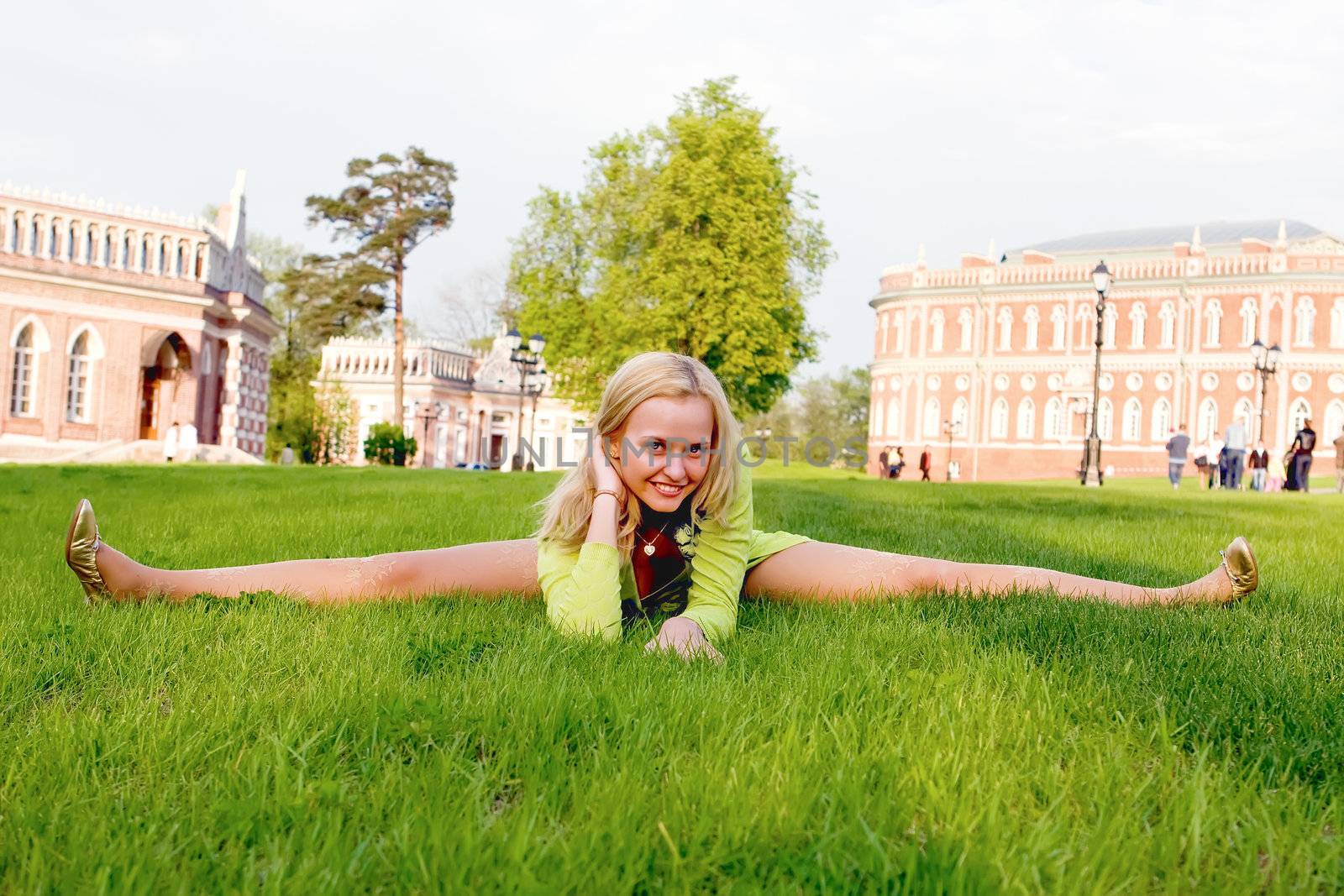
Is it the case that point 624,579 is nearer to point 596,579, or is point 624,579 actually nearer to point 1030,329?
point 596,579

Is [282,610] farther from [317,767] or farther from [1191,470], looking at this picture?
[1191,470]

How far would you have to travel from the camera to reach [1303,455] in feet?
82.0

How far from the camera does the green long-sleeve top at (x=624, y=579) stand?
3.23 metres

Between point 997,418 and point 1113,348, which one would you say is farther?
point 997,418

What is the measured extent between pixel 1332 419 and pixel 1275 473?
12.1 metres

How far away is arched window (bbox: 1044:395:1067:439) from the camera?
187ft

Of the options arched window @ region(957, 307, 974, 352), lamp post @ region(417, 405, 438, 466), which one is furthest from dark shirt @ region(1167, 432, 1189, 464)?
lamp post @ region(417, 405, 438, 466)

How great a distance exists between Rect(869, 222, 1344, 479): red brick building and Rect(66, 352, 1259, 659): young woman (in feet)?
162

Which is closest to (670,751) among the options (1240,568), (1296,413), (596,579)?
(596,579)

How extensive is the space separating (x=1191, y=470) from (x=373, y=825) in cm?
5722

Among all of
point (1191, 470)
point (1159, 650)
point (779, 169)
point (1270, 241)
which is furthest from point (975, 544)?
point (1270, 241)

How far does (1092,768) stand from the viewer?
198cm

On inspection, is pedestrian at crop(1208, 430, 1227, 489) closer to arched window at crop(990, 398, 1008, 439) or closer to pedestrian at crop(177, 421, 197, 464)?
arched window at crop(990, 398, 1008, 439)

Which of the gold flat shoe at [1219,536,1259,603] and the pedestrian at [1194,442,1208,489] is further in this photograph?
the pedestrian at [1194,442,1208,489]
